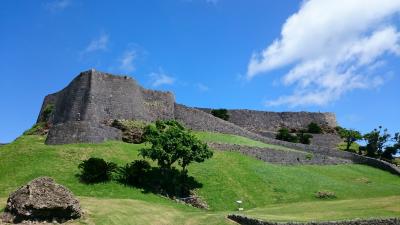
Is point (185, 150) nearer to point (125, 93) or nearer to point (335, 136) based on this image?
point (125, 93)

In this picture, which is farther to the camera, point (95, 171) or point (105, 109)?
point (105, 109)

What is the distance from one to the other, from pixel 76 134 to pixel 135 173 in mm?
10950

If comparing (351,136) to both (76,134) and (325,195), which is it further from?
(76,134)

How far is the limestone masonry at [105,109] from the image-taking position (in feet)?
170

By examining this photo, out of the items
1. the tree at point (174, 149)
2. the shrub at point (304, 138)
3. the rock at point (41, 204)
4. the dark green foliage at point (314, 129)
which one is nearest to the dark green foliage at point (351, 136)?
the shrub at point (304, 138)

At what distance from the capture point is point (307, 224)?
29828 millimetres

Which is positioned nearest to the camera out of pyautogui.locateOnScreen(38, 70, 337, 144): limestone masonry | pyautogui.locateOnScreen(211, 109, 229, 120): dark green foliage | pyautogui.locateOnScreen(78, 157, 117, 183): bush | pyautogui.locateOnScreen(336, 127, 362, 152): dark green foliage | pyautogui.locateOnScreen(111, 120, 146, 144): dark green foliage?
pyautogui.locateOnScreen(78, 157, 117, 183): bush

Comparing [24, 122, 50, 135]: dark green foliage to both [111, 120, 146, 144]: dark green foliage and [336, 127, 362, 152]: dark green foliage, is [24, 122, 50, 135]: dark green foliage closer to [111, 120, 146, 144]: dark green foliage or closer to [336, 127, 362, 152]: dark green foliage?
[111, 120, 146, 144]: dark green foliage

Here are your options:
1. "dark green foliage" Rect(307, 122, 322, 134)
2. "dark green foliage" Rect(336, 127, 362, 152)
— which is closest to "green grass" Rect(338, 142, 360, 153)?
"dark green foliage" Rect(336, 127, 362, 152)

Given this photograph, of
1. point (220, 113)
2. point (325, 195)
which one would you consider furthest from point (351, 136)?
point (325, 195)

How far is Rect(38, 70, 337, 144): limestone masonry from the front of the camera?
51906 mm

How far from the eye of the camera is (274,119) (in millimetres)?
94438

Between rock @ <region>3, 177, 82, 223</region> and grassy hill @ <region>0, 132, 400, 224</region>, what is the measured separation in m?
1.51

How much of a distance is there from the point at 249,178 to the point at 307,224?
65.8 feet
